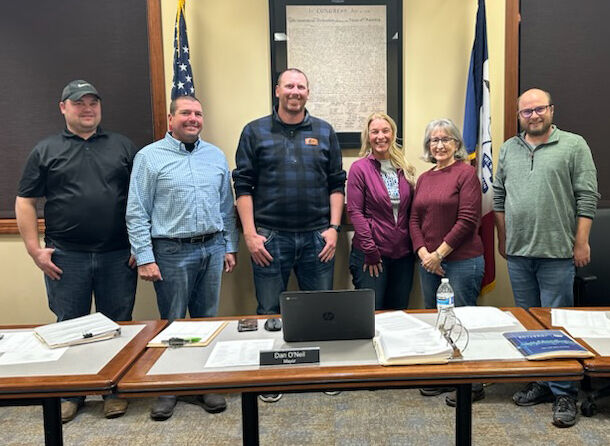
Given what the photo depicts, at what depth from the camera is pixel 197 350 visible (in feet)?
4.86

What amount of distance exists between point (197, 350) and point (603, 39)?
2.99m

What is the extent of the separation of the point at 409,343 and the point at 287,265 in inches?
52.4

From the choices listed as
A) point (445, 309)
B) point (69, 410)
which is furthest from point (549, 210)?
point (69, 410)

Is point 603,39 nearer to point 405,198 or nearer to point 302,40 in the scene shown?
point 405,198

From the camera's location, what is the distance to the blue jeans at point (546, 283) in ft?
7.80

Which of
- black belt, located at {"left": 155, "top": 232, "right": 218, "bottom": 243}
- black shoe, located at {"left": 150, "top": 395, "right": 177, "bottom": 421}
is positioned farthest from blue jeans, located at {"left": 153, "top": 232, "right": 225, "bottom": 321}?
black shoe, located at {"left": 150, "top": 395, "right": 177, "bottom": 421}

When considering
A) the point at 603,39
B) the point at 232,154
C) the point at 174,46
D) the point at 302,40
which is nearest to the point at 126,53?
the point at 174,46

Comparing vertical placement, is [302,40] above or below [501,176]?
above

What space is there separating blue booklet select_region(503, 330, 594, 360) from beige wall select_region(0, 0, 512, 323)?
1.71m

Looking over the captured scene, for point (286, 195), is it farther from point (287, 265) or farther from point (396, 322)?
point (396, 322)

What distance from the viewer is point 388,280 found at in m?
2.79

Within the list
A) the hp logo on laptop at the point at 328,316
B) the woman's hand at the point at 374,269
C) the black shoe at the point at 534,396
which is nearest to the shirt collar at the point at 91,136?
the woman's hand at the point at 374,269

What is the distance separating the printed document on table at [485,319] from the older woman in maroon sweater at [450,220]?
0.79 metres

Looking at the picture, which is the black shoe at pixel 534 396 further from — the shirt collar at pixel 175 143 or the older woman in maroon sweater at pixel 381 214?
the shirt collar at pixel 175 143
